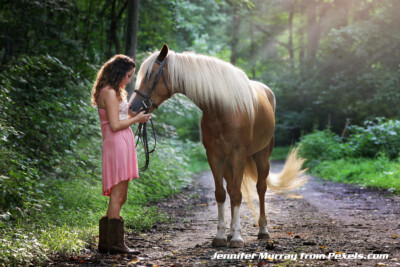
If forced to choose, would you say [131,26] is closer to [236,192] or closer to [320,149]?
[236,192]

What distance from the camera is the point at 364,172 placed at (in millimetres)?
10578

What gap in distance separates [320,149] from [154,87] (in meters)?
12.9

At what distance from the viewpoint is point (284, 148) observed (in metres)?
25.0

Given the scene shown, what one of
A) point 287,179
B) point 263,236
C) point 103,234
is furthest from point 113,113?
point 287,179

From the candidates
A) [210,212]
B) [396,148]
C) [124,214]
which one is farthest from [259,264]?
[396,148]

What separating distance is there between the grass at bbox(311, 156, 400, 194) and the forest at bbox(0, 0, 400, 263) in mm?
97

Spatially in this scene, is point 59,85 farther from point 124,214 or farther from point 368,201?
point 368,201

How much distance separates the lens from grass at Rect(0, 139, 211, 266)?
3534mm

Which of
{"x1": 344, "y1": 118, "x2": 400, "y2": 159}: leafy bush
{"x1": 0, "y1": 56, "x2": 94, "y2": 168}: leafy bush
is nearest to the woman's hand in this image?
{"x1": 0, "y1": 56, "x2": 94, "y2": 168}: leafy bush

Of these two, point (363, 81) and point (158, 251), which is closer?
point (158, 251)

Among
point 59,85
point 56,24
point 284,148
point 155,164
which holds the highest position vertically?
point 56,24

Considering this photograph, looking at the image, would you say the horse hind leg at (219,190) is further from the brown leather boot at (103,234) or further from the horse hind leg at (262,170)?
the brown leather boot at (103,234)

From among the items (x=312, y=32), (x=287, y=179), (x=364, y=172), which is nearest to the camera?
(x=287, y=179)

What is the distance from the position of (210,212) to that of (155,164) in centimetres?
220
